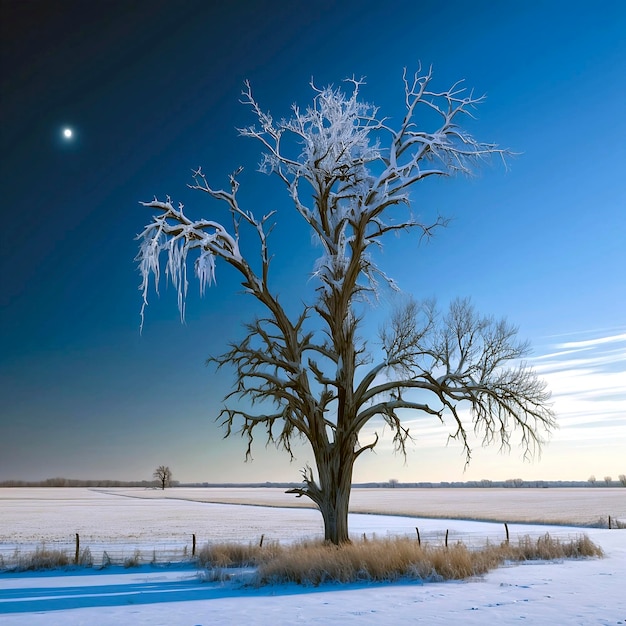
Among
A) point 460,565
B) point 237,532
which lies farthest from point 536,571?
point 237,532

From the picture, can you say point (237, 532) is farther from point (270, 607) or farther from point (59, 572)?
point (270, 607)

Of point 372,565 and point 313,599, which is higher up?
point 372,565

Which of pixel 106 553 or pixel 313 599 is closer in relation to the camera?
pixel 313 599

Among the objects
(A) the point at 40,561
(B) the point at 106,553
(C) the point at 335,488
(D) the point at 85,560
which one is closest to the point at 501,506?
(C) the point at 335,488

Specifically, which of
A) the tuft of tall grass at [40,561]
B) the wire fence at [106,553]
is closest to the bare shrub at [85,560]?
the wire fence at [106,553]

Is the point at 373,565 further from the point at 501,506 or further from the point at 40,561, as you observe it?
the point at 501,506

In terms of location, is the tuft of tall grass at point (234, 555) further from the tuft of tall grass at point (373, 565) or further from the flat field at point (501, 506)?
the flat field at point (501, 506)

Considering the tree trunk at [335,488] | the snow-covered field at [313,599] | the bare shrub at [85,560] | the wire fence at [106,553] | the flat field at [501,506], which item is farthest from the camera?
the flat field at [501,506]

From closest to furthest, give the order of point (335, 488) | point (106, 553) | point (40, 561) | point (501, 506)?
point (335, 488), point (40, 561), point (106, 553), point (501, 506)

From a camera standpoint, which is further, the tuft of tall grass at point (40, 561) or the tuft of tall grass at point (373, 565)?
the tuft of tall grass at point (40, 561)

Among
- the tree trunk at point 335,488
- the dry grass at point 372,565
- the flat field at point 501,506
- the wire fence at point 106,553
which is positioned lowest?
the flat field at point 501,506

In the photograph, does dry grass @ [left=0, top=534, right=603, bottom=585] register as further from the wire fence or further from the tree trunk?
the wire fence

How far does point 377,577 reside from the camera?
16578mm

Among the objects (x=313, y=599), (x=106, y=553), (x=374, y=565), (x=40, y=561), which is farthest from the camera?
(x=106, y=553)
